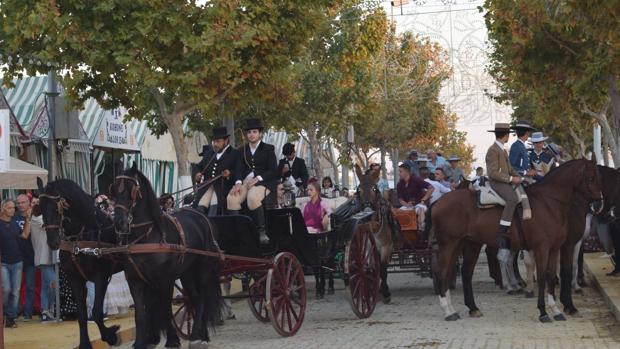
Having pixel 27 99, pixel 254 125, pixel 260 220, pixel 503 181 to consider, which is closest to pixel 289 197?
pixel 254 125

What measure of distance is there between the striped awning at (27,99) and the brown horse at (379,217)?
28.9 ft

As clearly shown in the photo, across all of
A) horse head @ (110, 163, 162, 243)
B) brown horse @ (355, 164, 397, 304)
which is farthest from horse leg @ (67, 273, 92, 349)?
brown horse @ (355, 164, 397, 304)

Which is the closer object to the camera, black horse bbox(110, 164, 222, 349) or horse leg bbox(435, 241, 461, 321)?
black horse bbox(110, 164, 222, 349)

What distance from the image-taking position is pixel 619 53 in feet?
62.1

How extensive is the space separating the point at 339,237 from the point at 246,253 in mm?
2334

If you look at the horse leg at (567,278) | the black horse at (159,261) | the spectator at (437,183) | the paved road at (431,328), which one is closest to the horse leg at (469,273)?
the paved road at (431,328)

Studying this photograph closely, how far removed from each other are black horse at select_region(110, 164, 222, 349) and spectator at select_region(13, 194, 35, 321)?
4.86 meters

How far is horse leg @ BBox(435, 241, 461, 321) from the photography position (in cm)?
1555

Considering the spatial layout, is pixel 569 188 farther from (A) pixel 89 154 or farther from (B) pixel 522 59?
(A) pixel 89 154

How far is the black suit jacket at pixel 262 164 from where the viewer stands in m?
15.0

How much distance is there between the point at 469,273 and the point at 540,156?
12.2 feet

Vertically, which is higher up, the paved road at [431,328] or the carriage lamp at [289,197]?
the carriage lamp at [289,197]

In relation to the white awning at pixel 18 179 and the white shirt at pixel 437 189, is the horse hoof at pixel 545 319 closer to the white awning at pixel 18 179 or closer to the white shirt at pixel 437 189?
the white shirt at pixel 437 189

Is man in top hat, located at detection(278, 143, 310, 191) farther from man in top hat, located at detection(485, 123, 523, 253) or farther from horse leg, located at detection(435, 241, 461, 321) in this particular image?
man in top hat, located at detection(485, 123, 523, 253)
